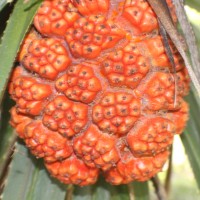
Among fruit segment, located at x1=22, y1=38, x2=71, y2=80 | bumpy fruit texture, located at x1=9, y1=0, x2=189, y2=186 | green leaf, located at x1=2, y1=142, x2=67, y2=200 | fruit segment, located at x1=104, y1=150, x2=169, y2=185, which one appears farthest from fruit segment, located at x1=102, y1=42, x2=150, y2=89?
green leaf, located at x1=2, y1=142, x2=67, y2=200

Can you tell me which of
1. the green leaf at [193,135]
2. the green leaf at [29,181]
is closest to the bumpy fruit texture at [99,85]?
the green leaf at [29,181]

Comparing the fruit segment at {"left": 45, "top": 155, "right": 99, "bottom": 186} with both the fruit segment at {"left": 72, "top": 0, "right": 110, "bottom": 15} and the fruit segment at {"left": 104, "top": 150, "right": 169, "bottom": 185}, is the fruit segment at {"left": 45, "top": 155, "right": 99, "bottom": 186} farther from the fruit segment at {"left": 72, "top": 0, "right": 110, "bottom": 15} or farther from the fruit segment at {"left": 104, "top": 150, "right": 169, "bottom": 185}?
the fruit segment at {"left": 72, "top": 0, "right": 110, "bottom": 15}

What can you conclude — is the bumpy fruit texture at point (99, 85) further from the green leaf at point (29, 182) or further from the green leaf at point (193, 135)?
the green leaf at point (193, 135)

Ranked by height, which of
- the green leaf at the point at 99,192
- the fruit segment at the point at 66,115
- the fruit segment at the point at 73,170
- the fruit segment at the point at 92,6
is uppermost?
the fruit segment at the point at 92,6

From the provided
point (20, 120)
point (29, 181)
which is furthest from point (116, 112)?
point (29, 181)

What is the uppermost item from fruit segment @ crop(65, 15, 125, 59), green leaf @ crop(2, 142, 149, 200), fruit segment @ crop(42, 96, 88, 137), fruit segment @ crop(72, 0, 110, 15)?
fruit segment @ crop(72, 0, 110, 15)

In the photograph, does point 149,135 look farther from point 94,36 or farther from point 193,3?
point 193,3

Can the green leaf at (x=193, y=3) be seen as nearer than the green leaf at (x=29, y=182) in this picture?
No
